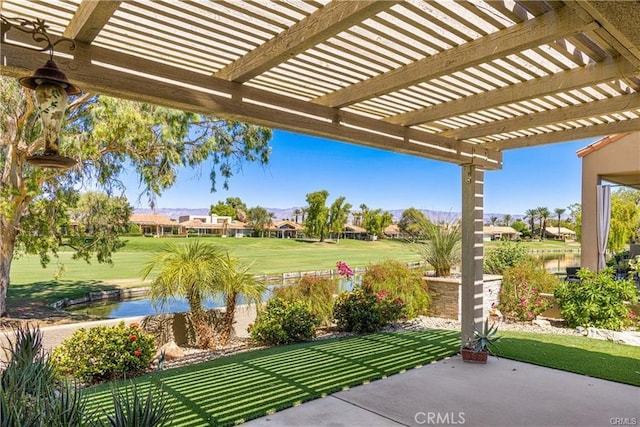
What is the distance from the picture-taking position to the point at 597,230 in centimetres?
1000

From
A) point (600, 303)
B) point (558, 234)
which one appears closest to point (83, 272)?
point (600, 303)

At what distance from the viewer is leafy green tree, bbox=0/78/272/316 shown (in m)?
7.49

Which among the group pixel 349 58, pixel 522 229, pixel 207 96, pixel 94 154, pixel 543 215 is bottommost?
pixel 522 229

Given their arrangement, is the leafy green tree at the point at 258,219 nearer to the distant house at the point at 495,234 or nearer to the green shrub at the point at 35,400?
the distant house at the point at 495,234

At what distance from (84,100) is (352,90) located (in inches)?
267

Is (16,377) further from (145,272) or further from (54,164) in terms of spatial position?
(145,272)

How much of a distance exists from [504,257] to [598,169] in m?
3.13

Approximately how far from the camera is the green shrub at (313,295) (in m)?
7.27

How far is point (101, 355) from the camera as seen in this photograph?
4.71m

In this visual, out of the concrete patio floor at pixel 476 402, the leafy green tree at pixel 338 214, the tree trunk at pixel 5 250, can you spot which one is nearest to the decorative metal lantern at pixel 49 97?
the concrete patio floor at pixel 476 402

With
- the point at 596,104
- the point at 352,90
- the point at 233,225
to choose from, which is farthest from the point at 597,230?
the point at 233,225

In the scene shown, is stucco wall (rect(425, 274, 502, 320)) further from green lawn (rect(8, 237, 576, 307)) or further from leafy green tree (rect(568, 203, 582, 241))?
leafy green tree (rect(568, 203, 582, 241))

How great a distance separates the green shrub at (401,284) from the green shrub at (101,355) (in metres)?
3.91

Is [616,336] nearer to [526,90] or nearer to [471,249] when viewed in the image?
[471,249]
